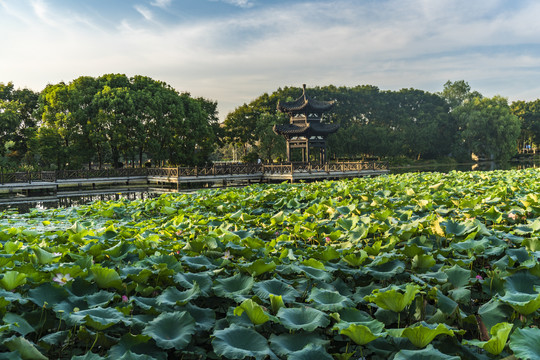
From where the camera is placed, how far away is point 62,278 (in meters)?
1.89

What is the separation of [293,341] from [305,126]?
24661 millimetres

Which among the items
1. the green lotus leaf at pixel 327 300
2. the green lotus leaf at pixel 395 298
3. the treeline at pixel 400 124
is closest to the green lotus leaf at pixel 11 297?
the green lotus leaf at pixel 327 300

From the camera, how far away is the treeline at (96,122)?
23844mm

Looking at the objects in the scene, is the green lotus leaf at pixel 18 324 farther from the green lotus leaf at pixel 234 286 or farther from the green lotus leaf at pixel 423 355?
the green lotus leaf at pixel 423 355

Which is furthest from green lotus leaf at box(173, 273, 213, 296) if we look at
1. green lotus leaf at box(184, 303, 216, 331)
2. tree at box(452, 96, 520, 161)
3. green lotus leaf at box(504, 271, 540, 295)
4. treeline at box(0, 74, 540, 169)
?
tree at box(452, 96, 520, 161)

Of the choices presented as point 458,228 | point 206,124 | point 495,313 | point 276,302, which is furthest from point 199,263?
point 206,124

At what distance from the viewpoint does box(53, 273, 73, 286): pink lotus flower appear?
1877 millimetres

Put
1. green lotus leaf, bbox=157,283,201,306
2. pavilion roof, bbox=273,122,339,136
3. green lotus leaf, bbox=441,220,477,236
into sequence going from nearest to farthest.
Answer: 1. green lotus leaf, bbox=157,283,201,306
2. green lotus leaf, bbox=441,220,477,236
3. pavilion roof, bbox=273,122,339,136

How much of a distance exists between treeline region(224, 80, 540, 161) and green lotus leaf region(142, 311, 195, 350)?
3067cm

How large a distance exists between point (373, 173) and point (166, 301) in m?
23.6

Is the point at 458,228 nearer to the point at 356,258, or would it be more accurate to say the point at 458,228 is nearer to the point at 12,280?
the point at 356,258

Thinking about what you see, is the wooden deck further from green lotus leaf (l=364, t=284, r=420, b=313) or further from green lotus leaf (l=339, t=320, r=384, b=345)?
green lotus leaf (l=339, t=320, r=384, b=345)

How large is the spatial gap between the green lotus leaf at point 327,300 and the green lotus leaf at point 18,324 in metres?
1.10

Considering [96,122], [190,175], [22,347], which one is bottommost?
[190,175]
